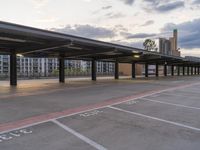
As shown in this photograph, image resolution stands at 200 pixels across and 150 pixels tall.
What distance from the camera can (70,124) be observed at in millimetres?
8164

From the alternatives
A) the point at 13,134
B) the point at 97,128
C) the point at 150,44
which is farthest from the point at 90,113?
the point at 150,44

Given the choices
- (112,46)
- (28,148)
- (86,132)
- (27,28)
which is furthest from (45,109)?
(112,46)

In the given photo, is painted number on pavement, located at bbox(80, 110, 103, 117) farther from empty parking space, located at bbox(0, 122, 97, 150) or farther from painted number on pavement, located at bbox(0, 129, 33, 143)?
painted number on pavement, located at bbox(0, 129, 33, 143)

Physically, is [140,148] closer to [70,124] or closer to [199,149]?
[199,149]

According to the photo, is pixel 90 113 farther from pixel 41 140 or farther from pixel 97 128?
pixel 41 140

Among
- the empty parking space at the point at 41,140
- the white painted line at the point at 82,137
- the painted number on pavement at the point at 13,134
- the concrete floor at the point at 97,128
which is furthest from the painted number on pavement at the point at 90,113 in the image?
the painted number on pavement at the point at 13,134

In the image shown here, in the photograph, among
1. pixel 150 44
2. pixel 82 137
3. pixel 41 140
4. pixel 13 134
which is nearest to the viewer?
pixel 41 140

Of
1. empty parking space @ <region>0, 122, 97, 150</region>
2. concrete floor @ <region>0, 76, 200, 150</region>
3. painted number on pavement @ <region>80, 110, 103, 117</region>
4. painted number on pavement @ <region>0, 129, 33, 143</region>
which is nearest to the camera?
empty parking space @ <region>0, 122, 97, 150</region>

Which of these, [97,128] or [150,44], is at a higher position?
[150,44]

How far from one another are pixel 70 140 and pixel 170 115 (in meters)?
4.85

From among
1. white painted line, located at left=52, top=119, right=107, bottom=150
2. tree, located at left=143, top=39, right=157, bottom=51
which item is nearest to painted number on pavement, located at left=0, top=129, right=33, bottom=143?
white painted line, located at left=52, top=119, right=107, bottom=150

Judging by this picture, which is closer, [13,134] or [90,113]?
[13,134]

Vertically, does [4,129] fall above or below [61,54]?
below

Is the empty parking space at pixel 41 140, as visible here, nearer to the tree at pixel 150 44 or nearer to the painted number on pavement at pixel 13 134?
the painted number on pavement at pixel 13 134
